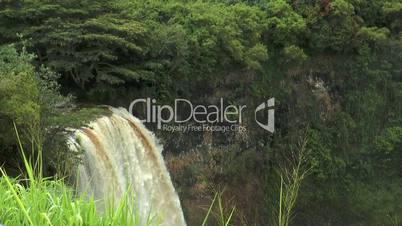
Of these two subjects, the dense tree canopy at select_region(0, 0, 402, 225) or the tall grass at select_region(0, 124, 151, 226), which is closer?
the tall grass at select_region(0, 124, 151, 226)

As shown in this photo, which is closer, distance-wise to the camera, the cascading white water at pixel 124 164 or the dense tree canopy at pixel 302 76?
the cascading white water at pixel 124 164

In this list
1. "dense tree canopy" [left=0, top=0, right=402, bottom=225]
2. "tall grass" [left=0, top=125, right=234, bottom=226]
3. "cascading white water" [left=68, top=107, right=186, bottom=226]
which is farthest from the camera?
"dense tree canopy" [left=0, top=0, right=402, bottom=225]

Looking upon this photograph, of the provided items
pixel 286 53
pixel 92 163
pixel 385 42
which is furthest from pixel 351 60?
pixel 92 163

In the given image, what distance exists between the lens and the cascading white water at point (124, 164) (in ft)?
24.9

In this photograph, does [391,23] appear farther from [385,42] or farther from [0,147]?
[0,147]

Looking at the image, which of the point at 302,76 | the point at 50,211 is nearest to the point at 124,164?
the point at 50,211

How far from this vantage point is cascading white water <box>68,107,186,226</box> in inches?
299

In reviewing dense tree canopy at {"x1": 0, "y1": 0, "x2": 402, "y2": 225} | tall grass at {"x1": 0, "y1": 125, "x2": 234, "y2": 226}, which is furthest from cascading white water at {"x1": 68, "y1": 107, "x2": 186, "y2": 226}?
tall grass at {"x1": 0, "y1": 125, "x2": 234, "y2": 226}

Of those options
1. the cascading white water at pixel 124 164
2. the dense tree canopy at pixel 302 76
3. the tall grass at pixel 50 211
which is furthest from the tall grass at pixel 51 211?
the dense tree canopy at pixel 302 76

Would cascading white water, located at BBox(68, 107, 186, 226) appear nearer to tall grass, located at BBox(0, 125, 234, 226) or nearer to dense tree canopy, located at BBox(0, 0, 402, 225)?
dense tree canopy, located at BBox(0, 0, 402, 225)

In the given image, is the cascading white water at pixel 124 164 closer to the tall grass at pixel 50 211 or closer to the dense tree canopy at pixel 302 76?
the dense tree canopy at pixel 302 76

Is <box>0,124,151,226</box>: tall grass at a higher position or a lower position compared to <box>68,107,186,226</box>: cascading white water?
higher

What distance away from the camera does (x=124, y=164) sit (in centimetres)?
844

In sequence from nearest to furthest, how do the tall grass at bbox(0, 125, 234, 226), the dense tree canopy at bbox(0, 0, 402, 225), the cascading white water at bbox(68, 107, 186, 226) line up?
the tall grass at bbox(0, 125, 234, 226) < the cascading white water at bbox(68, 107, 186, 226) < the dense tree canopy at bbox(0, 0, 402, 225)
